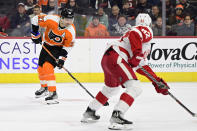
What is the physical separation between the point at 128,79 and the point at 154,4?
4.17 metres

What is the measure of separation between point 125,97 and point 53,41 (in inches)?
79.9

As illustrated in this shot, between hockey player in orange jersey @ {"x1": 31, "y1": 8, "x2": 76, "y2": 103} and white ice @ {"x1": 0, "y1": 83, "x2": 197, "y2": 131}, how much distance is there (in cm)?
29

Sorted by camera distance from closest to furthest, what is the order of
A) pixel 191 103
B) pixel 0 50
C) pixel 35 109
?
pixel 35 109
pixel 191 103
pixel 0 50

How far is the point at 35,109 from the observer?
Answer: 16.0 ft

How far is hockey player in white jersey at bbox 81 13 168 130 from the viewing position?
145 inches

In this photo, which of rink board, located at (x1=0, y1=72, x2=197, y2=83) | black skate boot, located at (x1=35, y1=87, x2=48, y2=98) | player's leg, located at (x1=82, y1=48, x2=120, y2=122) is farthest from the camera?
rink board, located at (x1=0, y1=72, x2=197, y2=83)

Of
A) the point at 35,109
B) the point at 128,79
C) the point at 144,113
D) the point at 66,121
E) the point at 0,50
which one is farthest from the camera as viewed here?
the point at 0,50

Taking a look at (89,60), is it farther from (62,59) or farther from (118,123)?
(118,123)

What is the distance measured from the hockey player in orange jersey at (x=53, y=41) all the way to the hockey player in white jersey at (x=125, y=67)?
143 centimetres

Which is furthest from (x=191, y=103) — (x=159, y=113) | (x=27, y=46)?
(x=27, y=46)

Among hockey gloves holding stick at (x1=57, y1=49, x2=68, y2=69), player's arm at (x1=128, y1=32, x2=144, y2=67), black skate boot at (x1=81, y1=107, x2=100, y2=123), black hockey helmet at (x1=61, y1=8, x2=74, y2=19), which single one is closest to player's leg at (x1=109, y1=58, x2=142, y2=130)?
player's arm at (x1=128, y1=32, x2=144, y2=67)

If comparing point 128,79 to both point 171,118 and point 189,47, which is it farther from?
point 189,47

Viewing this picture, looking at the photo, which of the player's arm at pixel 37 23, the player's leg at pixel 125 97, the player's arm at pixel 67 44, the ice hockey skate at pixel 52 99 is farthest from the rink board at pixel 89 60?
the player's leg at pixel 125 97

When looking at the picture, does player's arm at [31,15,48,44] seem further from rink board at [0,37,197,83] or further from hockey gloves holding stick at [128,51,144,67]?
hockey gloves holding stick at [128,51,144,67]
